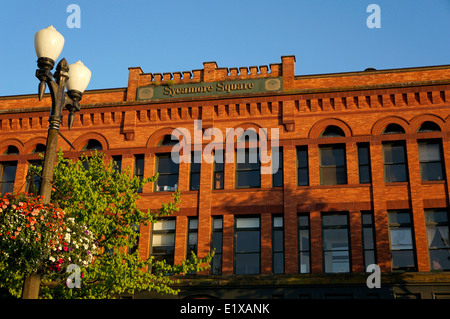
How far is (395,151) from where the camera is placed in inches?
987

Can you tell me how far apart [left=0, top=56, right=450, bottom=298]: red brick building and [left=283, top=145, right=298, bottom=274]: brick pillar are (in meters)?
0.05

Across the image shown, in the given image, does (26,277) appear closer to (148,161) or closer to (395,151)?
(148,161)

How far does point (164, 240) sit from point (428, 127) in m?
13.1

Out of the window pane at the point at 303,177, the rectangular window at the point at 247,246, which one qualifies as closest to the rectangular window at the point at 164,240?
the rectangular window at the point at 247,246

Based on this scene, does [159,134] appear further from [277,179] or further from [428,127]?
[428,127]

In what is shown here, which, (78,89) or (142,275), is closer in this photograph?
(78,89)

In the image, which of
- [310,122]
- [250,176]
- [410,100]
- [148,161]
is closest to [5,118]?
[148,161]

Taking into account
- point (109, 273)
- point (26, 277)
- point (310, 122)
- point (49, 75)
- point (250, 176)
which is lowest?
point (26, 277)

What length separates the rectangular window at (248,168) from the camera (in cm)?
2568

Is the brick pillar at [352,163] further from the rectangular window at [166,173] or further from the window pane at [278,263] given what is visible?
the rectangular window at [166,173]

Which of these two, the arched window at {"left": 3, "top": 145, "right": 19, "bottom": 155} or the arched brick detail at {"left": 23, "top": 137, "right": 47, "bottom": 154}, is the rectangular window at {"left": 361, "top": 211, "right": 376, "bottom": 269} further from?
the arched window at {"left": 3, "top": 145, "right": 19, "bottom": 155}

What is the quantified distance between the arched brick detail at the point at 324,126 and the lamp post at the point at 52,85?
1608 centimetres

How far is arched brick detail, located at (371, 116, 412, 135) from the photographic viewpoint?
82.1 ft

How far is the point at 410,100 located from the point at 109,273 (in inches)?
615
